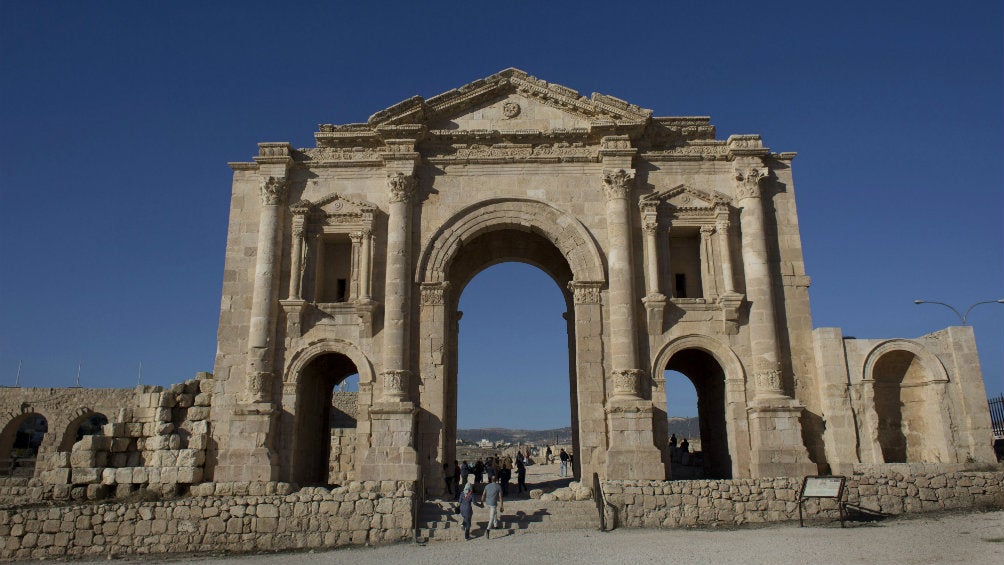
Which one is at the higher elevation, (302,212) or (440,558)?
(302,212)

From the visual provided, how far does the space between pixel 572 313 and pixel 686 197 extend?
4.58m

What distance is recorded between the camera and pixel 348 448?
24.4m

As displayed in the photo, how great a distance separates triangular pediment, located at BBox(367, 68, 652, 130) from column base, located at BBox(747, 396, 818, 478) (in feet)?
27.2

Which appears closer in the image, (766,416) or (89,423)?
(766,416)

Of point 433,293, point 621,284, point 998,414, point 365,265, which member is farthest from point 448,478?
point 998,414

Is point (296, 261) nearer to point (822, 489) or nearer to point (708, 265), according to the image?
point (708, 265)

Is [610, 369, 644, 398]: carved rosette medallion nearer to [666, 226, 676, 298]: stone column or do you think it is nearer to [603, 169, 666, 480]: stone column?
[603, 169, 666, 480]: stone column

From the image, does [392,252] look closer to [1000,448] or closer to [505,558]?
[505,558]

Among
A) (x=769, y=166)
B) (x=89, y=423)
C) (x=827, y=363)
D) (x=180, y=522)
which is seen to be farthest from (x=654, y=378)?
(x=89, y=423)

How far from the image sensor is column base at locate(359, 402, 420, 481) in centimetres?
1606

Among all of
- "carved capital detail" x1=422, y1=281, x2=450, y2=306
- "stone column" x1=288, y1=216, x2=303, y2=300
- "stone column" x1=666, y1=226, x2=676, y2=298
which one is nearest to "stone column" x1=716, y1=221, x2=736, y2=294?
"stone column" x1=666, y1=226, x2=676, y2=298

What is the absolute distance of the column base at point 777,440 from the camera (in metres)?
16.1

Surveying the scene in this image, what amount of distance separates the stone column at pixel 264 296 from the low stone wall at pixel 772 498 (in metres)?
8.49

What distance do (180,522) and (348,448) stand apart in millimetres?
10129
